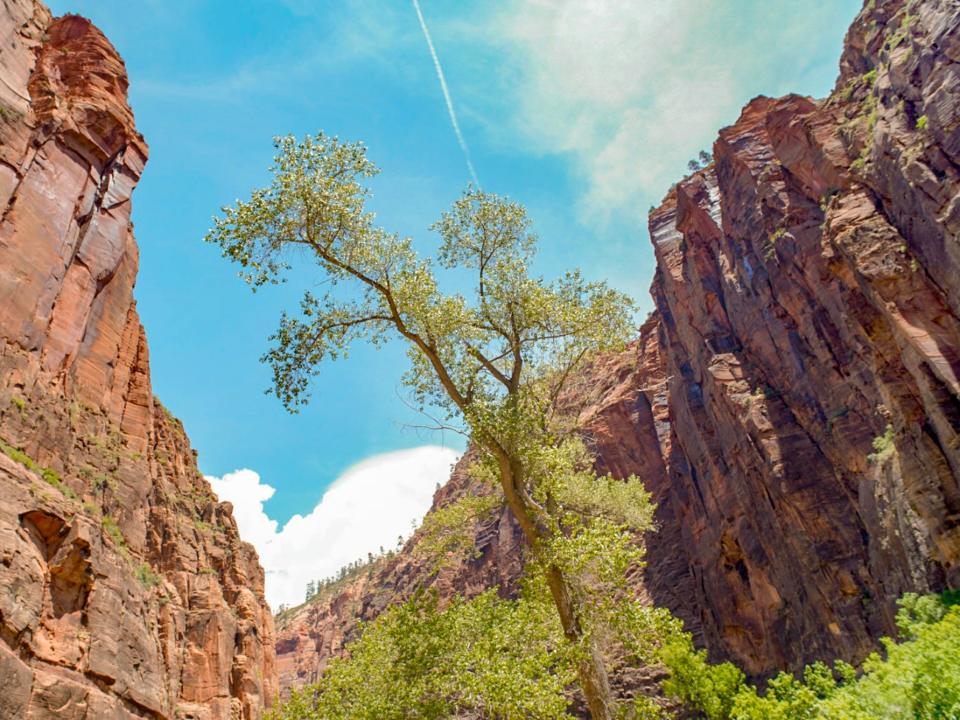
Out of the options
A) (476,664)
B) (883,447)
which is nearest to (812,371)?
(883,447)

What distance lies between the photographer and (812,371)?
49.2 metres

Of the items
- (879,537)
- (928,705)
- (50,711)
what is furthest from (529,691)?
(879,537)

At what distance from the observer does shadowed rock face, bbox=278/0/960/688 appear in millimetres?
30750

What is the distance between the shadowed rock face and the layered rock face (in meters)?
16.4

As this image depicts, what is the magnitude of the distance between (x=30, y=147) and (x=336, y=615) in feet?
391

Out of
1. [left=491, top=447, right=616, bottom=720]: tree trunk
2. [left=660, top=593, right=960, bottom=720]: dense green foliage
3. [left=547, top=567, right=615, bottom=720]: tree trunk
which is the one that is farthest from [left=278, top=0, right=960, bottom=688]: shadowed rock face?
[left=660, top=593, right=960, bottom=720]: dense green foliage

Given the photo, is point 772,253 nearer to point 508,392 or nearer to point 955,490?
point 955,490

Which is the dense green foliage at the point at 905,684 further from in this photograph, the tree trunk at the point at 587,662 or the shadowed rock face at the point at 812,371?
the shadowed rock face at the point at 812,371

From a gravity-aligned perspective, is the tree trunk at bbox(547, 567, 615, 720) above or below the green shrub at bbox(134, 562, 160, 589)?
below

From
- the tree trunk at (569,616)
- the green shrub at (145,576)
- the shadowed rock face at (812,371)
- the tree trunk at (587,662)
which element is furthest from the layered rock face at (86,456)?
the shadowed rock face at (812,371)

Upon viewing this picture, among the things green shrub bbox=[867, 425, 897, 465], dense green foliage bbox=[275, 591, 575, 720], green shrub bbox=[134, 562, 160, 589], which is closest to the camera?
dense green foliage bbox=[275, 591, 575, 720]

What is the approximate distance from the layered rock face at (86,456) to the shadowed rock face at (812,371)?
16371 mm

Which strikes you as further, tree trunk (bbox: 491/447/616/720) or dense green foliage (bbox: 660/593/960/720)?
dense green foliage (bbox: 660/593/960/720)

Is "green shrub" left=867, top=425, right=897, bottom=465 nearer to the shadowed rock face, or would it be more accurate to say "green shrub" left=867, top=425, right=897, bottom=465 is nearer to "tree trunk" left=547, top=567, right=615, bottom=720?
the shadowed rock face
